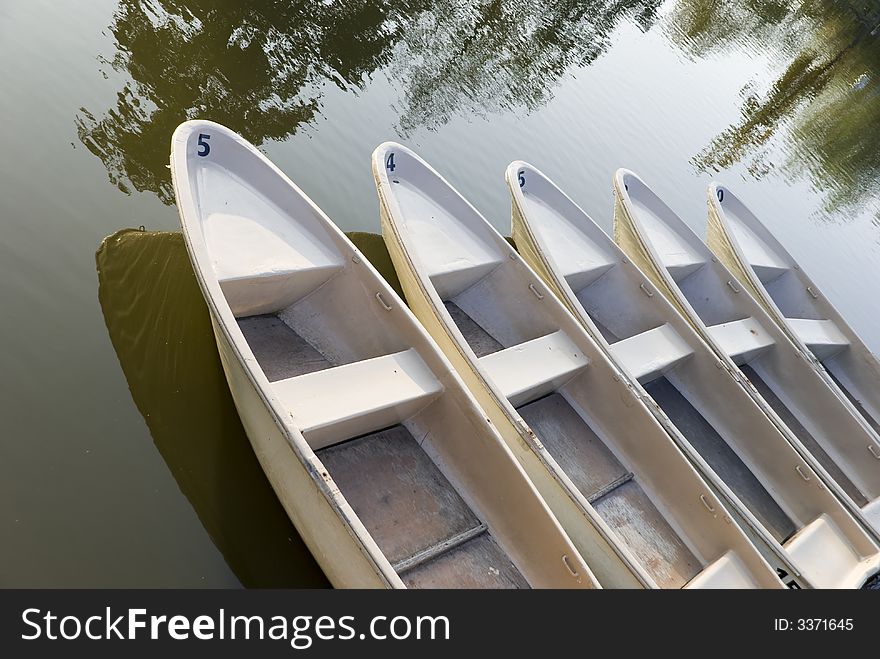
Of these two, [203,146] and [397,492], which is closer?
[397,492]

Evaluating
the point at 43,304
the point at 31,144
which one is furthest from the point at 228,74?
the point at 43,304

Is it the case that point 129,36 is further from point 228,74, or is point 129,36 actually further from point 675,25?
point 675,25

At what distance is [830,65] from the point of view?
1909 cm

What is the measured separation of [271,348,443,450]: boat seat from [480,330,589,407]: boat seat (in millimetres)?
603

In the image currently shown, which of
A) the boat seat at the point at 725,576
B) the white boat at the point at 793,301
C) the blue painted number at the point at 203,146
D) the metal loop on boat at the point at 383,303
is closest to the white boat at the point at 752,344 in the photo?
the white boat at the point at 793,301

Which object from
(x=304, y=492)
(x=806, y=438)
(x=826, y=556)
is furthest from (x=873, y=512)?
(x=304, y=492)

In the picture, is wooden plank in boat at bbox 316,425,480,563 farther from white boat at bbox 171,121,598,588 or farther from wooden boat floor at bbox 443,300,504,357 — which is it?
wooden boat floor at bbox 443,300,504,357

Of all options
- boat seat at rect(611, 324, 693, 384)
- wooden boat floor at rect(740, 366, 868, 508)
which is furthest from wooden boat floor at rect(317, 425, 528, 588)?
wooden boat floor at rect(740, 366, 868, 508)

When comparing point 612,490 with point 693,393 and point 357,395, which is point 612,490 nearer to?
point 693,393

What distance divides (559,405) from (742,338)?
247 cm

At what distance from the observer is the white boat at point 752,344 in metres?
6.02

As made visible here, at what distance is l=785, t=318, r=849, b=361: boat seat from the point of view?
7074mm

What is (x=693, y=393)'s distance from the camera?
5762 millimetres

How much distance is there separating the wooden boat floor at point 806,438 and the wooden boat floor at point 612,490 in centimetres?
250
